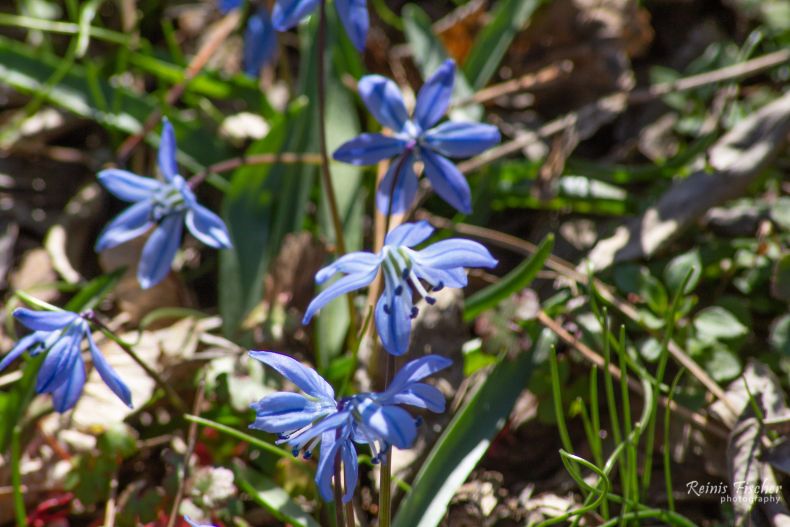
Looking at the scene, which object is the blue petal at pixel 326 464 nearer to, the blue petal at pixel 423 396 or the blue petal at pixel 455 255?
the blue petal at pixel 423 396

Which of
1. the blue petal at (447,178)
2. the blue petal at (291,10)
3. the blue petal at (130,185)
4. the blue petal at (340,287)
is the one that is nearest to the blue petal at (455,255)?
the blue petal at (340,287)

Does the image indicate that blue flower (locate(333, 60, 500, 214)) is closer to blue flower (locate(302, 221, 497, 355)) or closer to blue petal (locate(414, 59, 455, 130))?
blue petal (locate(414, 59, 455, 130))

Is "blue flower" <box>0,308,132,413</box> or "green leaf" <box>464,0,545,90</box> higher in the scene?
"green leaf" <box>464,0,545,90</box>

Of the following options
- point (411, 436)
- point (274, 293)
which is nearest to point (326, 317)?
point (274, 293)

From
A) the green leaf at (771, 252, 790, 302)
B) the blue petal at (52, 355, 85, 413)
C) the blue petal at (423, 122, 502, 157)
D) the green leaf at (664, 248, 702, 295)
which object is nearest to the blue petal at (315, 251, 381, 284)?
the blue petal at (423, 122, 502, 157)

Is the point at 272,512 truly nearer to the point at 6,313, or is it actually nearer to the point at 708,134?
the point at 6,313

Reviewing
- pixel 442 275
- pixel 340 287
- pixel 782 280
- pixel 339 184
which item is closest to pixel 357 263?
pixel 340 287
